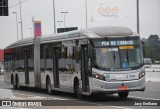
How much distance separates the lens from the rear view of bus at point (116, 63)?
61.6ft

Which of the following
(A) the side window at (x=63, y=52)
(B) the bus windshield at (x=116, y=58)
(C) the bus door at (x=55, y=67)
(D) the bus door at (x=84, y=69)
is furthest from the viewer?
→ (C) the bus door at (x=55, y=67)

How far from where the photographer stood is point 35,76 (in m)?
27.5

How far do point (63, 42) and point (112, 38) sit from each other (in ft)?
12.9

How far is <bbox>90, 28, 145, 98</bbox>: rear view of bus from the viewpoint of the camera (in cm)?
1877

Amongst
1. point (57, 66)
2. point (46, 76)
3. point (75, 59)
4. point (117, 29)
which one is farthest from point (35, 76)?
point (117, 29)

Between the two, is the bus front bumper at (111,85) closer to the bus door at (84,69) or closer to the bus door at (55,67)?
the bus door at (84,69)

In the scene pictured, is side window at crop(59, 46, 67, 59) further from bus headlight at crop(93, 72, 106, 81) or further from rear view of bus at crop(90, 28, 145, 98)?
bus headlight at crop(93, 72, 106, 81)

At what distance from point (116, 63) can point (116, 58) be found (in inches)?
8.4

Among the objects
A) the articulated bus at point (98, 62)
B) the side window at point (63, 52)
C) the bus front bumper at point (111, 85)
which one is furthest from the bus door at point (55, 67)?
the bus front bumper at point (111, 85)

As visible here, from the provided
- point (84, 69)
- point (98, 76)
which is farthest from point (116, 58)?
point (84, 69)

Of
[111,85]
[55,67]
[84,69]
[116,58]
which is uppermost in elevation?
[116,58]

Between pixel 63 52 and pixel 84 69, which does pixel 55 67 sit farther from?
pixel 84 69

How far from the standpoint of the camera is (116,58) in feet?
62.4

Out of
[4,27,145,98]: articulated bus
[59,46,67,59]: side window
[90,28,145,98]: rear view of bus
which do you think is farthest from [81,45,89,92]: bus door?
[59,46,67,59]: side window
